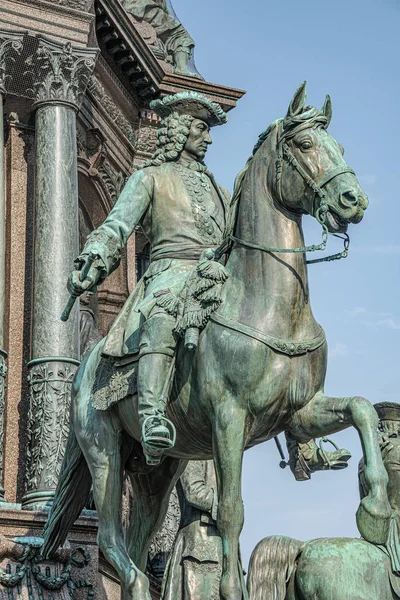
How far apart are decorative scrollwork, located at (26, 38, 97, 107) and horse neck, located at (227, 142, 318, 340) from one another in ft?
19.4

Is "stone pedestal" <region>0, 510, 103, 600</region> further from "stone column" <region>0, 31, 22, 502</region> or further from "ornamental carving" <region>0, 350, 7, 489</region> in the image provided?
"ornamental carving" <region>0, 350, 7, 489</region>

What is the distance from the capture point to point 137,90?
19.0 metres

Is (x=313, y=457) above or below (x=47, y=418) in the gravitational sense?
below

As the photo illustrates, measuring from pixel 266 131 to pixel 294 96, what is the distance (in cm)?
40

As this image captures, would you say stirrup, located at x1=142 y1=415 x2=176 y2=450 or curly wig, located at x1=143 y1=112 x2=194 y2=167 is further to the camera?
curly wig, located at x1=143 y1=112 x2=194 y2=167

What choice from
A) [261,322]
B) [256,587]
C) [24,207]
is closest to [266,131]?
[261,322]

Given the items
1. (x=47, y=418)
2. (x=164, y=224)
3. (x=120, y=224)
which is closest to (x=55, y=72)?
(x=47, y=418)

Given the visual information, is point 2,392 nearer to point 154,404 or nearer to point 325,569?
point 154,404

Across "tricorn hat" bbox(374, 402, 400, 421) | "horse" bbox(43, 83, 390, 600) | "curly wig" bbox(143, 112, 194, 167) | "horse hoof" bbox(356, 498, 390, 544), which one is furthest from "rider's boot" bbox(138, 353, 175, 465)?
"tricorn hat" bbox(374, 402, 400, 421)

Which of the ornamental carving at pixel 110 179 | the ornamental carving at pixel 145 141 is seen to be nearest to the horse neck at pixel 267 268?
the ornamental carving at pixel 110 179

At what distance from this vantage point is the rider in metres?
10.5

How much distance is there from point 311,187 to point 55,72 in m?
6.56

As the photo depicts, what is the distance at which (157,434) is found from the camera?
1012 centimetres

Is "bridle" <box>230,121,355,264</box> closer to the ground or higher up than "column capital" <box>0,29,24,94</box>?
closer to the ground
